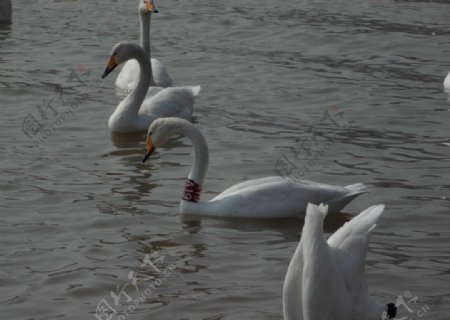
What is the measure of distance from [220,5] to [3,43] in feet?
14.8

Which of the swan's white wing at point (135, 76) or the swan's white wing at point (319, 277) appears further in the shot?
the swan's white wing at point (135, 76)

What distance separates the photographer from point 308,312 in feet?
21.1

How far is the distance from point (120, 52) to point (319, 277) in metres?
8.11

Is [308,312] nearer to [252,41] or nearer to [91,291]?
[91,291]

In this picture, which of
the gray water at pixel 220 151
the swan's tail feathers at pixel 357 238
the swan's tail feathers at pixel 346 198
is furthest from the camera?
the swan's tail feathers at pixel 346 198

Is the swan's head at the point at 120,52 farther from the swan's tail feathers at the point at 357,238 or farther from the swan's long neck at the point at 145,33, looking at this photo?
the swan's tail feathers at the point at 357,238

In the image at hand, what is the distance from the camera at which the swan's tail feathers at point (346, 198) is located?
980cm

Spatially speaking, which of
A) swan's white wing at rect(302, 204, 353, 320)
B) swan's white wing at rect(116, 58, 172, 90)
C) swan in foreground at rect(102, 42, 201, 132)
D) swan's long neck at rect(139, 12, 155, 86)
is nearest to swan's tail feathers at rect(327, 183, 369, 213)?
swan's white wing at rect(302, 204, 353, 320)

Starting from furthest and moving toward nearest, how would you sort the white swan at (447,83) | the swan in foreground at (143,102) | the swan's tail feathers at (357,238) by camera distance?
the white swan at (447,83)
the swan in foreground at (143,102)
the swan's tail feathers at (357,238)

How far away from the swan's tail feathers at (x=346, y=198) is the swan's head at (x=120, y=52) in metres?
4.82

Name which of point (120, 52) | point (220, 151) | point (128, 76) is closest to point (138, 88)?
point (120, 52)

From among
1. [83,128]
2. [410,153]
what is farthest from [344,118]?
[83,128]
